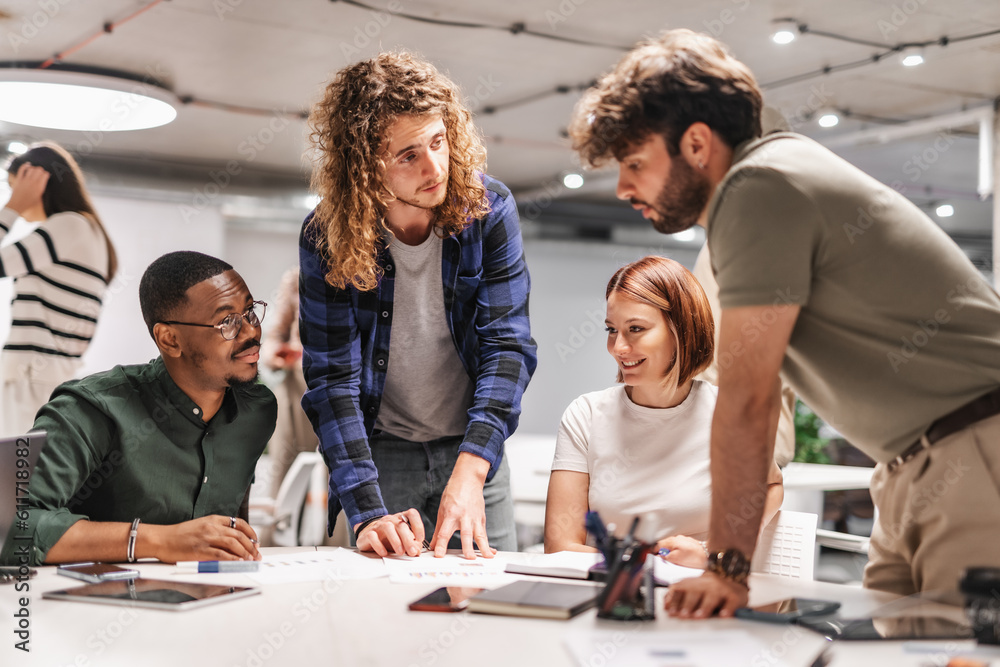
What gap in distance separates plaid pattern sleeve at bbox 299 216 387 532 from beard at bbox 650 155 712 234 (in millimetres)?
856

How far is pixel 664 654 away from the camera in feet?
3.64

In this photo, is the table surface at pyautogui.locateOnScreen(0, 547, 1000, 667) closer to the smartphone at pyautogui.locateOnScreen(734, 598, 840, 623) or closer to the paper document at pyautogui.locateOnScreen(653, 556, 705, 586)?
the smartphone at pyautogui.locateOnScreen(734, 598, 840, 623)

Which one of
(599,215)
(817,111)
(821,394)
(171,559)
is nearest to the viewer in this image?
(821,394)

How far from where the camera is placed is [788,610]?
1.32 meters

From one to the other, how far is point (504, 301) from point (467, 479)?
1.52 ft

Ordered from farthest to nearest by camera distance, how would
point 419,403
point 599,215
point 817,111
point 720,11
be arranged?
point 599,215
point 817,111
point 720,11
point 419,403

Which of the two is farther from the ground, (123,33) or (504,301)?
(123,33)

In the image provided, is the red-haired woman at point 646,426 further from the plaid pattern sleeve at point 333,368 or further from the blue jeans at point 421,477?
the plaid pattern sleeve at point 333,368

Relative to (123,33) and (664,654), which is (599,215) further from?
(664,654)

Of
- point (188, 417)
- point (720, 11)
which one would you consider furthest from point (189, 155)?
point (188, 417)

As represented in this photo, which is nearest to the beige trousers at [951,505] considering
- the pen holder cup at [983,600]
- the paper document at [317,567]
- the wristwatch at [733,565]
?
the pen holder cup at [983,600]

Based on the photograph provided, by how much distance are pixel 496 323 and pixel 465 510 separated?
18.7 inches

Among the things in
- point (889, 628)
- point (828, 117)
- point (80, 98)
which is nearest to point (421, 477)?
point (889, 628)

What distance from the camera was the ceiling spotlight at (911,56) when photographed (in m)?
5.10
